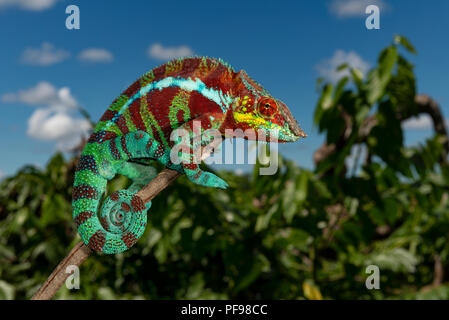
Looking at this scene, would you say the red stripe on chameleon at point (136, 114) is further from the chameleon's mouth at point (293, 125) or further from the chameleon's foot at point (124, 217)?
the chameleon's mouth at point (293, 125)

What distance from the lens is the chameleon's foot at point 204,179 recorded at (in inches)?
27.0

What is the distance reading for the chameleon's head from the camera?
735 millimetres

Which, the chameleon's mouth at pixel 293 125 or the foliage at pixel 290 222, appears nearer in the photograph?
the chameleon's mouth at pixel 293 125

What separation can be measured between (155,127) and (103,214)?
18cm

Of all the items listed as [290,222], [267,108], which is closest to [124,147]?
[267,108]

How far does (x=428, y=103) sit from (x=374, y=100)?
5.80 feet

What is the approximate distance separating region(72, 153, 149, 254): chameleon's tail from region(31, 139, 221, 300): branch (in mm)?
27

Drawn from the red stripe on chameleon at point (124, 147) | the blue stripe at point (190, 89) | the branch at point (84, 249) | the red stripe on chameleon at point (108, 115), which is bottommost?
the branch at point (84, 249)

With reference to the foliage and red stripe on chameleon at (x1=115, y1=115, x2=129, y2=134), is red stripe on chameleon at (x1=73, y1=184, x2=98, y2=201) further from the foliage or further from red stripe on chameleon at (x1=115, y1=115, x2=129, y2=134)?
the foliage

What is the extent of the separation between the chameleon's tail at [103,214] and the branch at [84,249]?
0.03m

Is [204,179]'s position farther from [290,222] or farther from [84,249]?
[290,222]

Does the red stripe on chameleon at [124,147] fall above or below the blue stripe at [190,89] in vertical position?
below

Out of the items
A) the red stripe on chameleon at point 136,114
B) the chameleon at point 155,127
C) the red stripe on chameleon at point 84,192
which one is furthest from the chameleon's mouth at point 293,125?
the red stripe on chameleon at point 84,192
